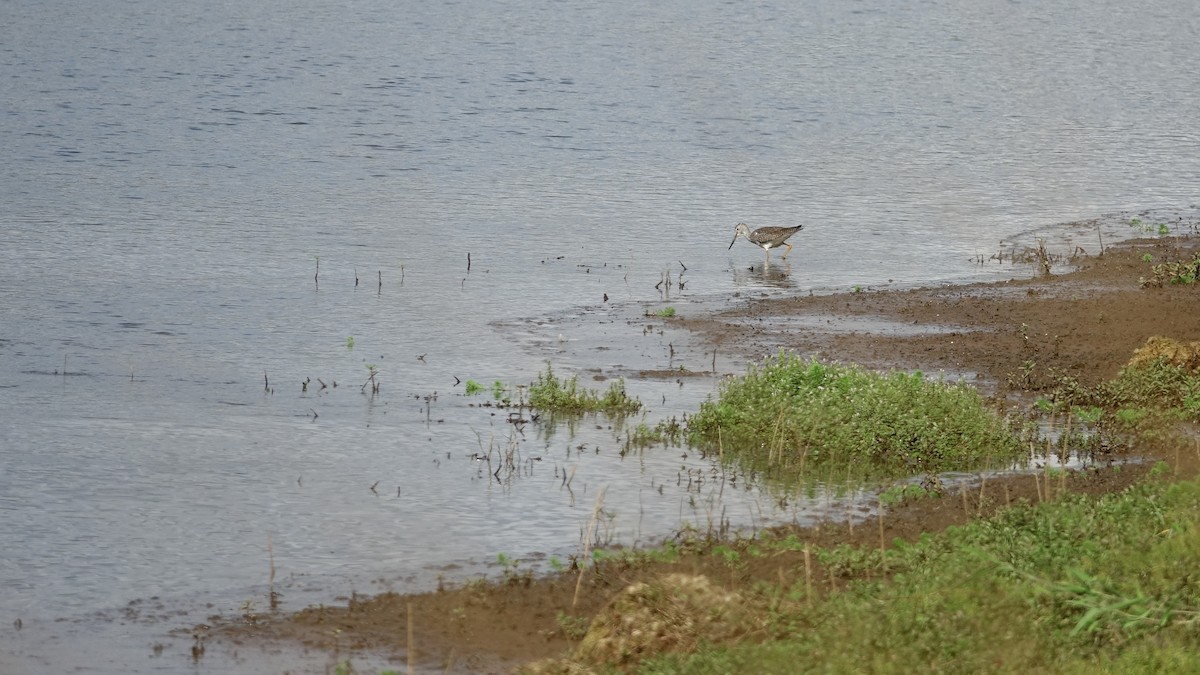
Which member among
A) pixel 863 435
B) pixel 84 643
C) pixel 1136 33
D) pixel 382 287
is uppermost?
pixel 1136 33

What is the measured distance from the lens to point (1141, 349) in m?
15.3

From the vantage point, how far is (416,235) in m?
→ 26.5

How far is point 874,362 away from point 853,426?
3.49 metres

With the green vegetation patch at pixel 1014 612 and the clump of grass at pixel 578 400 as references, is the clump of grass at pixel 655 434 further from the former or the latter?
the green vegetation patch at pixel 1014 612

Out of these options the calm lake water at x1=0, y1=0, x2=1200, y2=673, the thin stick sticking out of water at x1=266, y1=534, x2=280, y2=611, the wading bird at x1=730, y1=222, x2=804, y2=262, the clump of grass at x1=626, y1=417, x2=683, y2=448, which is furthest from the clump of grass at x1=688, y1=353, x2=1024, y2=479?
the wading bird at x1=730, y1=222, x2=804, y2=262

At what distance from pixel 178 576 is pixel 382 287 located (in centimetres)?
1127

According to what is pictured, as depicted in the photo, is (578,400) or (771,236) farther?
(771,236)

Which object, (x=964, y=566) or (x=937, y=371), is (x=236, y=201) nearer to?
(x=937, y=371)

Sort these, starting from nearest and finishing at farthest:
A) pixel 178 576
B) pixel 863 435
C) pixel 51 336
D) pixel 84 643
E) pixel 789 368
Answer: pixel 84 643 → pixel 178 576 → pixel 863 435 → pixel 789 368 → pixel 51 336

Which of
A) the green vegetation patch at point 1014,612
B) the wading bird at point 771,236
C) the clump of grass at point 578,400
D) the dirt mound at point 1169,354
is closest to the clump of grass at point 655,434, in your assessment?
the clump of grass at point 578,400

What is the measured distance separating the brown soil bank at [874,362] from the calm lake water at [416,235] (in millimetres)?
707

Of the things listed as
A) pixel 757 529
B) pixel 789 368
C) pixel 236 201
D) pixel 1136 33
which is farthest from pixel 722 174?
pixel 1136 33

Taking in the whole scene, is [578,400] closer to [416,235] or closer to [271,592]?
[271,592]

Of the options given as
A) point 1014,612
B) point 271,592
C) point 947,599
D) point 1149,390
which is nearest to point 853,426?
point 1149,390
